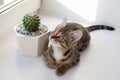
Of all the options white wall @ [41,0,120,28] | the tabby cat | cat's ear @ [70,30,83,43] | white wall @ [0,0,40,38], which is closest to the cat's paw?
the tabby cat

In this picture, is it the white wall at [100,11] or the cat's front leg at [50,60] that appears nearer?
the cat's front leg at [50,60]

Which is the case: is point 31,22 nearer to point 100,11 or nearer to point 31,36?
point 31,36

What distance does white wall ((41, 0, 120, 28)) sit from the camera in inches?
55.9

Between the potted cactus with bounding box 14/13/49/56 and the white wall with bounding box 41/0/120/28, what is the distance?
17.1 inches

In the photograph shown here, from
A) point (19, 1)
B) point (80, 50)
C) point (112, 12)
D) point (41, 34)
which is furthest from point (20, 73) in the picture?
point (112, 12)

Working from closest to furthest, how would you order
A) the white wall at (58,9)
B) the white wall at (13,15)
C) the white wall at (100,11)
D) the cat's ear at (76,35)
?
the cat's ear at (76,35) → the white wall at (13,15) → the white wall at (100,11) → the white wall at (58,9)

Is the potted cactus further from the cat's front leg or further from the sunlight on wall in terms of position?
the sunlight on wall

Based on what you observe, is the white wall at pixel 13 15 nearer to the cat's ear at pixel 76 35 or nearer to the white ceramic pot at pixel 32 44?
the white ceramic pot at pixel 32 44

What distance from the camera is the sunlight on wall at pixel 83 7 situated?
1.47 m

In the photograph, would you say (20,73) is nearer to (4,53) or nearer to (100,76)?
(4,53)

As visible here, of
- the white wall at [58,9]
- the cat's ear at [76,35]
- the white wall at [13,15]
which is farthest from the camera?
the white wall at [58,9]

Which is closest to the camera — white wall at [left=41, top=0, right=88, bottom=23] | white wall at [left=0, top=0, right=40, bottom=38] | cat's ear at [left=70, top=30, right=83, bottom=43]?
cat's ear at [left=70, top=30, right=83, bottom=43]

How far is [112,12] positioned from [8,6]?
1.97 feet

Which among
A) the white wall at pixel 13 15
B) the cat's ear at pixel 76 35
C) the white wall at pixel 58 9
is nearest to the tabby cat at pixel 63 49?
the cat's ear at pixel 76 35
